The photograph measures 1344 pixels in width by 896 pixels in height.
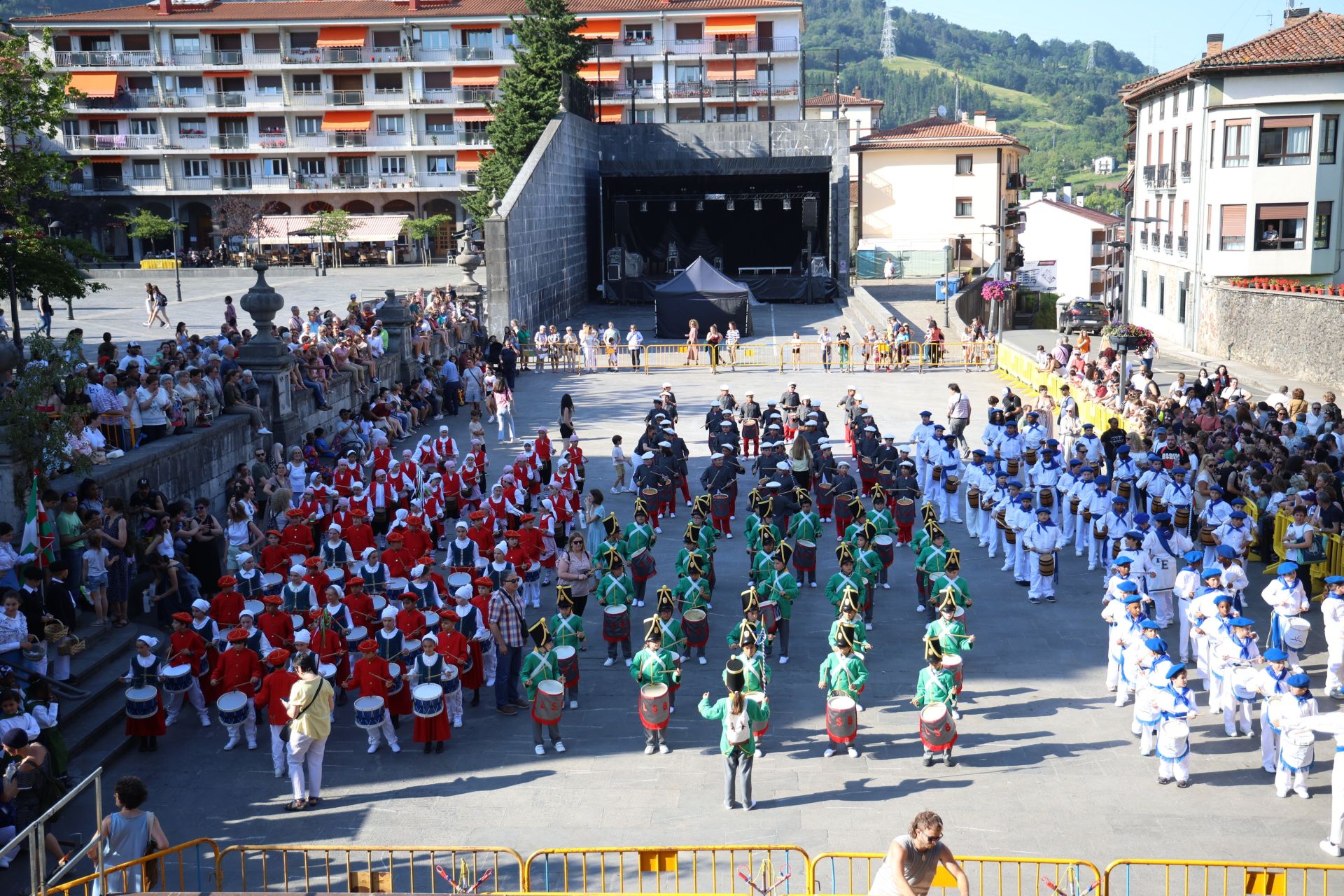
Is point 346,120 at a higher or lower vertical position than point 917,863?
higher

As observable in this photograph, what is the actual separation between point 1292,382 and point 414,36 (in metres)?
47.4

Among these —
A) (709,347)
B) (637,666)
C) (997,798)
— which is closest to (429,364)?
(709,347)

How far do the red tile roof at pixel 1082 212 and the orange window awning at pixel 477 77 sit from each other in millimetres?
34568

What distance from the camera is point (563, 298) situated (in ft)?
141

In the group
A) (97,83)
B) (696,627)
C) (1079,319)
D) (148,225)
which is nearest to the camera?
(696,627)

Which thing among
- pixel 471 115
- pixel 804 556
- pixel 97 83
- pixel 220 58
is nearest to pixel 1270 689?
pixel 804 556

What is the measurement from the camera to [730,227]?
50.7 m

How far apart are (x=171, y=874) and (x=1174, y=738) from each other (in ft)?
26.7

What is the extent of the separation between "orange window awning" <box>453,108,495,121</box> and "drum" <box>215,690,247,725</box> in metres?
55.0

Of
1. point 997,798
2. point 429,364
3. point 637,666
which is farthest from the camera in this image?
point 429,364

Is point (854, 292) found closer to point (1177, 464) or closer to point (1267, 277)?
point (1267, 277)

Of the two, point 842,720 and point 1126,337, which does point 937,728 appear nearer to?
point 842,720

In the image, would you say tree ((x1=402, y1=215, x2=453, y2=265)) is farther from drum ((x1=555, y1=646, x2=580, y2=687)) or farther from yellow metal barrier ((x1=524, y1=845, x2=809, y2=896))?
yellow metal barrier ((x1=524, y1=845, x2=809, y2=896))


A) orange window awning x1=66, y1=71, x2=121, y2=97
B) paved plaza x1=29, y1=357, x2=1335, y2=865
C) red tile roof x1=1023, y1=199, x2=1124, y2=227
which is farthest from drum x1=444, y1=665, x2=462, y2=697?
red tile roof x1=1023, y1=199, x2=1124, y2=227
